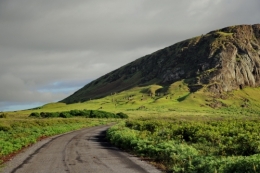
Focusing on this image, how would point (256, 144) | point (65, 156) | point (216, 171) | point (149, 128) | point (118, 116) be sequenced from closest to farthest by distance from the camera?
point (216, 171), point (256, 144), point (65, 156), point (149, 128), point (118, 116)

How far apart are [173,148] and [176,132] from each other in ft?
49.7

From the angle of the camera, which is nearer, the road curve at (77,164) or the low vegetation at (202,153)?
the low vegetation at (202,153)

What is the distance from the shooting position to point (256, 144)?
21.8m

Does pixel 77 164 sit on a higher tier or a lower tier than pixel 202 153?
higher

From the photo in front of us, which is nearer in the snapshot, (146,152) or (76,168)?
(76,168)

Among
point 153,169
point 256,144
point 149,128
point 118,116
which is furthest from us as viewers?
point 118,116

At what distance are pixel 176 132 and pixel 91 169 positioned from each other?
68.3 ft

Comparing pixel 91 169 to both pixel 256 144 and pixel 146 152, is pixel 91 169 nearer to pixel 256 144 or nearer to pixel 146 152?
pixel 146 152

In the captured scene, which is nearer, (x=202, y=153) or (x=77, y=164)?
(x=77, y=164)

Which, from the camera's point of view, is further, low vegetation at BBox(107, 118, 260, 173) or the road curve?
the road curve

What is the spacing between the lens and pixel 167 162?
64.0 ft

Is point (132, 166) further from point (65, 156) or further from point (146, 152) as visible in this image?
point (65, 156)

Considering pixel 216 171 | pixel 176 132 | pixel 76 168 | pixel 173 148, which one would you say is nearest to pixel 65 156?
pixel 76 168

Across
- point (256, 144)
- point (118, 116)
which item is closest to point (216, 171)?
point (256, 144)
